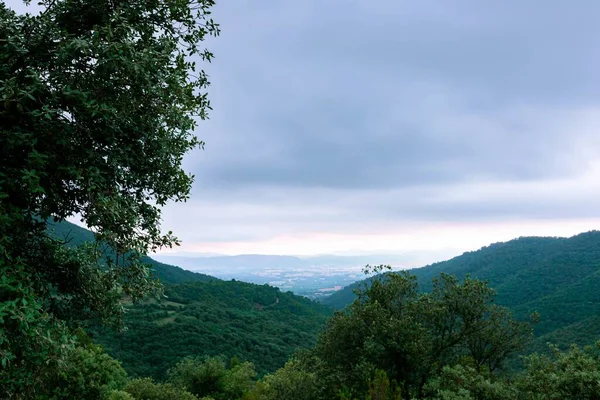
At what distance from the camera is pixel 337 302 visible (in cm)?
19938

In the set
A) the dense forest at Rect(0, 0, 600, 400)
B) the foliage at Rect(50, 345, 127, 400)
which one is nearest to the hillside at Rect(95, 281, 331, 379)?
the foliage at Rect(50, 345, 127, 400)

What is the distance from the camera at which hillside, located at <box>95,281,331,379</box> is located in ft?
228

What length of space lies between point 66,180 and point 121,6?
342cm

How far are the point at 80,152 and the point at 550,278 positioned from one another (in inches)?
5090

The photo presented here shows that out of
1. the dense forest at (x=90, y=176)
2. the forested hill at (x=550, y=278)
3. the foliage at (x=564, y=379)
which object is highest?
the dense forest at (x=90, y=176)

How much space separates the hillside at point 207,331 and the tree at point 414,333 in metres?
27.3

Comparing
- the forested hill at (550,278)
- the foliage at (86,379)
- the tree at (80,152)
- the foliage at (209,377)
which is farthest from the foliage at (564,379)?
the foliage at (209,377)

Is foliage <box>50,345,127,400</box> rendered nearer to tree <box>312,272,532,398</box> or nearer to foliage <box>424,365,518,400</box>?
tree <box>312,272,532,398</box>

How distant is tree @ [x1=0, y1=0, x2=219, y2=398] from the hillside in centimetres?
4353

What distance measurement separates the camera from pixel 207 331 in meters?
83.2

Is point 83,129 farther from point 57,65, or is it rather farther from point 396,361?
point 396,361

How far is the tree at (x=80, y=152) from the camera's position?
591 centimetres

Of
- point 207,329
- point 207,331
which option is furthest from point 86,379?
point 207,329

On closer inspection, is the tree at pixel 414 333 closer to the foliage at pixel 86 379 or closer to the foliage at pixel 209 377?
the foliage at pixel 86 379
